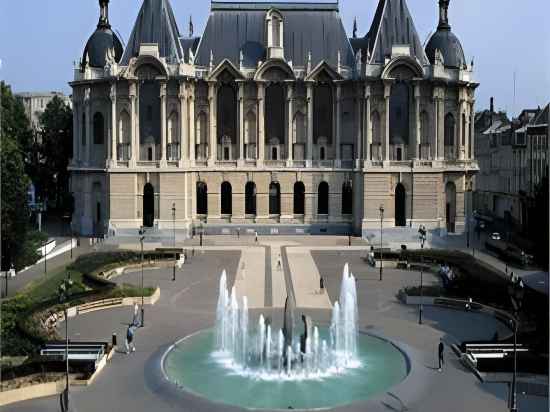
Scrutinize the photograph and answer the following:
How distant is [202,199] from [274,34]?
19.2 metres

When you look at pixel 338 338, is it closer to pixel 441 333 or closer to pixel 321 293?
pixel 441 333

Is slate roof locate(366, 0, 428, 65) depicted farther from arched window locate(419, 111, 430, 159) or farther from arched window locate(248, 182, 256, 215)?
arched window locate(248, 182, 256, 215)

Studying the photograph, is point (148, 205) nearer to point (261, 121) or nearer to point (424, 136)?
point (261, 121)

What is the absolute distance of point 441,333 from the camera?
42500 millimetres

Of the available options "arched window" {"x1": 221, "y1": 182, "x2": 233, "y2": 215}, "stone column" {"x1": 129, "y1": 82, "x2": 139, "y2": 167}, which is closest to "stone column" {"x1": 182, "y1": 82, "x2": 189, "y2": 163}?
"stone column" {"x1": 129, "y1": 82, "x2": 139, "y2": 167}

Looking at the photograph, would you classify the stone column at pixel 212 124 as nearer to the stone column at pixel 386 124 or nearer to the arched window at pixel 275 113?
the arched window at pixel 275 113

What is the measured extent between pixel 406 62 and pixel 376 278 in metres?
30.7

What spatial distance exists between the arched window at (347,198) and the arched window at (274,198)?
691 cm

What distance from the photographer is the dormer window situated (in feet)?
279

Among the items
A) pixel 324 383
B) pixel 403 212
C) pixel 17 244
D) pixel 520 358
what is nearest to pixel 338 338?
pixel 324 383

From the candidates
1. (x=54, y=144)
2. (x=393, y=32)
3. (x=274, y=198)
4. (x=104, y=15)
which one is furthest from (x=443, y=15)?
(x=54, y=144)

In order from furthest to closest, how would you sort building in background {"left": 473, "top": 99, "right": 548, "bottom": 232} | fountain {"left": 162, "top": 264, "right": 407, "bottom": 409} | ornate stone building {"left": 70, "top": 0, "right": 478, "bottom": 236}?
building in background {"left": 473, "top": 99, "right": 548, "bottom": 232} < ornate stone building {"left": 70, "top": 0, "right": 478, "bottom": 236} < fountain {"left": 162, "top": 264, "right": 407, "bottom": 409}

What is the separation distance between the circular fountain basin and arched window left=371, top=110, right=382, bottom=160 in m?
46.8

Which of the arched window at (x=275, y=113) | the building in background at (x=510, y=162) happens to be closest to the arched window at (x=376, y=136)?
the arched window at (x=275, y=113)
